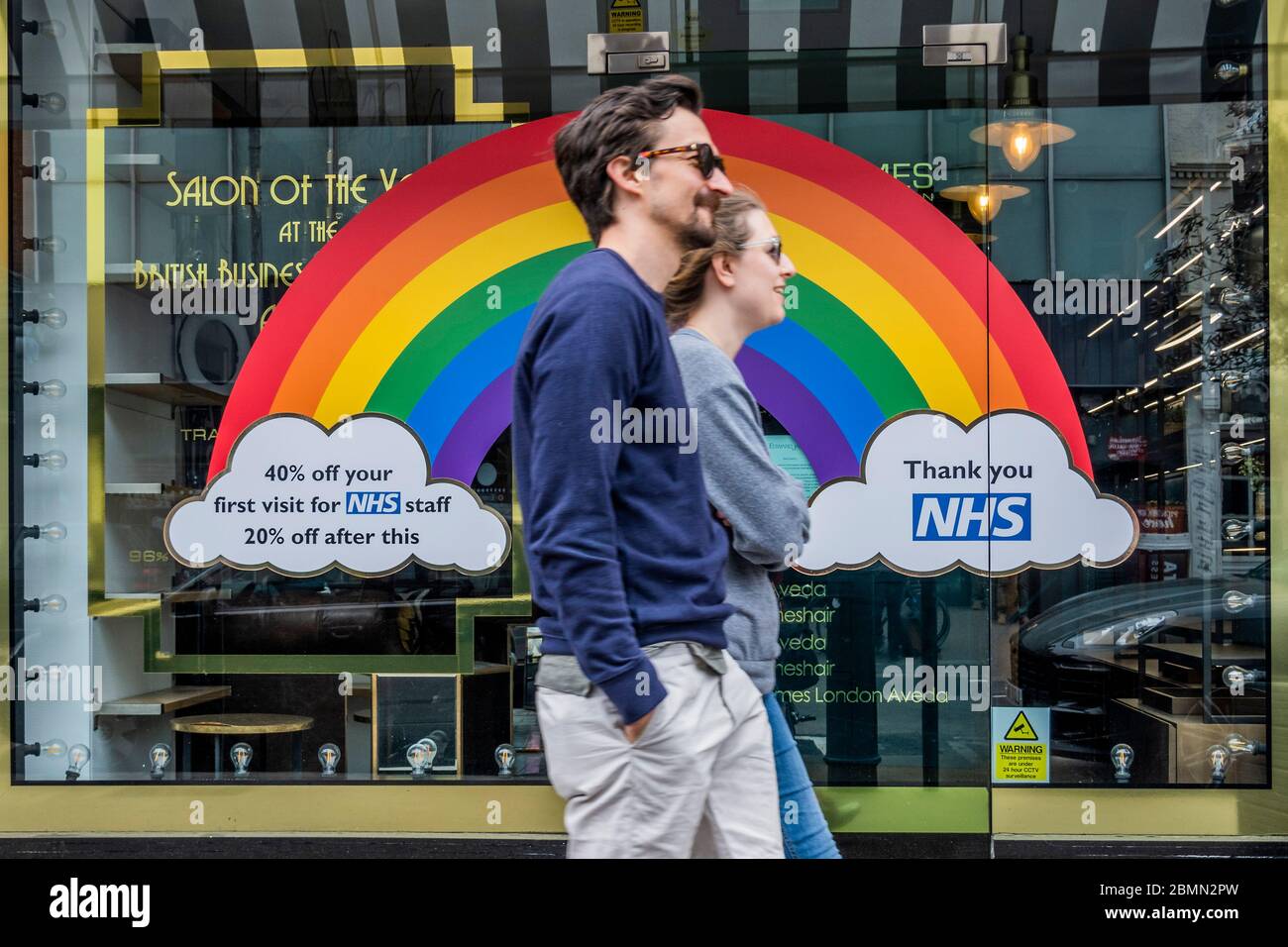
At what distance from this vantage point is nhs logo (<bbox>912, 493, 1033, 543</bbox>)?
3693 millimetres

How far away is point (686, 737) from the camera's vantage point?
2.93 metres

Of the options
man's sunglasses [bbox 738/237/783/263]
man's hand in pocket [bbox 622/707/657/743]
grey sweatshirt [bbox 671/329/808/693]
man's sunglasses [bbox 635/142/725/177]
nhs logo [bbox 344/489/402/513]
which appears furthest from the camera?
nhs logo [bbox 344/489/402/513]

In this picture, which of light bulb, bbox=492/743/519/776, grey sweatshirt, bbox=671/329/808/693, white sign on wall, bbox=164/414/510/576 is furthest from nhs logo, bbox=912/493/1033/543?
light bulb, bbox=492/743/519/776

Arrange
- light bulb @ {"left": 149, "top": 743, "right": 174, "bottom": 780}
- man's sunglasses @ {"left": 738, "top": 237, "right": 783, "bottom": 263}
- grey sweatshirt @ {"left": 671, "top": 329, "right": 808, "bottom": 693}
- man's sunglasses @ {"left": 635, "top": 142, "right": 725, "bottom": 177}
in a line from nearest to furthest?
grey sweatshirt @ {"left": 671, "top": 329, "right": 808, "bottom": 693} < man's sunglasses @ {"left": 635, "top": 142, "right": 725, "bottom": 177} < man's sunglasses @ {"left": 738, "top": 237, "right": 783, "bottom": 263} < light bulb @ {"left": 149, "top": 743, "right": 174, "bottom": 780}

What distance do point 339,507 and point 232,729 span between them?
0.83m

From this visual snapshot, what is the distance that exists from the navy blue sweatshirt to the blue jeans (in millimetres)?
536

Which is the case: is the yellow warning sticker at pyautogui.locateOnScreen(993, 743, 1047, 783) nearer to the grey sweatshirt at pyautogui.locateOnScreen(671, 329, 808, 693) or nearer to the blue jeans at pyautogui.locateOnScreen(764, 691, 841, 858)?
the blue jeans at pyautogui.locateOnScreen(764, 691, 841, 858)

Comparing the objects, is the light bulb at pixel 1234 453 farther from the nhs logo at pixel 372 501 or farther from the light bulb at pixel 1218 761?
the nhs logo at pixel 372 501

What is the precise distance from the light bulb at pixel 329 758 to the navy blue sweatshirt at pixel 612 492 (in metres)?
1.14

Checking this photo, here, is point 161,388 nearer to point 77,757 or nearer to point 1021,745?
point 77,757

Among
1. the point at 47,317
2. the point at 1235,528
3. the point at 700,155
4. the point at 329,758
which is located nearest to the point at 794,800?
the point at 329,758

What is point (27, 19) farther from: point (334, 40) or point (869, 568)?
point (869, 568)
